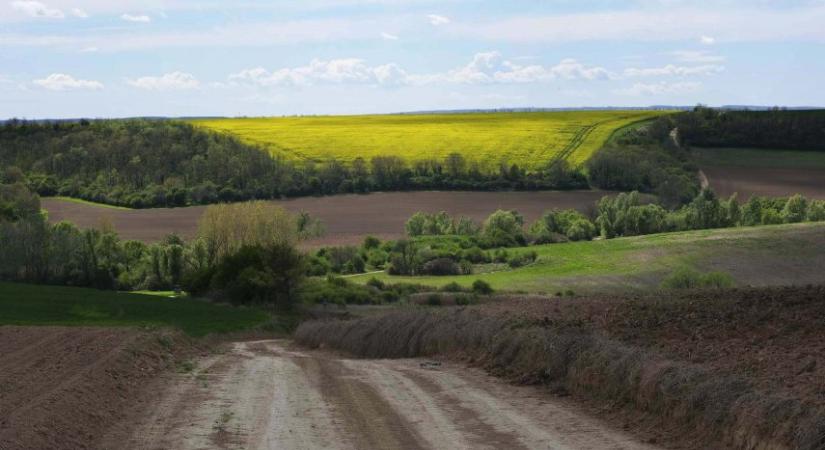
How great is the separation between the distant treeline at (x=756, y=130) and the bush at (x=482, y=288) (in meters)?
67.8

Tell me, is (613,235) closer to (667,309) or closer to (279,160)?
(279,160)

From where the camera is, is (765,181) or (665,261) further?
(765,181)

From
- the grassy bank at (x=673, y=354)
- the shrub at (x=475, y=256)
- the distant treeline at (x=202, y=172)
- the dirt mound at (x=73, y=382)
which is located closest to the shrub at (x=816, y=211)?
the distant treeline at (x=202, y=172)

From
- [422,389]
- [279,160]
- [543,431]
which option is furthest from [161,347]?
[279,160]

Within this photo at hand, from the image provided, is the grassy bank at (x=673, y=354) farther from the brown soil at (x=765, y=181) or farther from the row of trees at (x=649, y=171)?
the row of trees at (x=649, y=171)

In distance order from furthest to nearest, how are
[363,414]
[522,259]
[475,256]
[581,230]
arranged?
[581,230]
[475,256]
[522,259]
[363,414]

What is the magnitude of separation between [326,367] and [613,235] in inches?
2886

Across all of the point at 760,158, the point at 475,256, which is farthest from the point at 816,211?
the point at 475,256

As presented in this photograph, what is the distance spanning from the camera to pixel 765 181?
108 meters

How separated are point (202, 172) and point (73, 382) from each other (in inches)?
4317

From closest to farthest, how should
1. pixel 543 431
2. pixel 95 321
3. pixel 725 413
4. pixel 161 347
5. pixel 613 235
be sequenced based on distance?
pixel 725 413
pixel 543 431
pixel 161 347
pixel 95 321
pixel 613 235

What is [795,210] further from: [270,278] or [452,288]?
[270,278]

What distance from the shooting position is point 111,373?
789 inches

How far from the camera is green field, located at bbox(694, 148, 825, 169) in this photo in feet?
384
